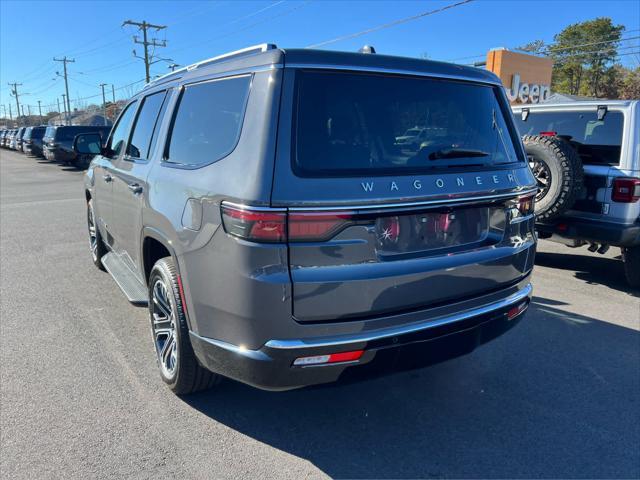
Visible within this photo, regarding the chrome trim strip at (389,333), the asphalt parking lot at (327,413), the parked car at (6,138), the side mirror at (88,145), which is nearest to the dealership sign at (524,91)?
the asphalt parking lot at (327,413)

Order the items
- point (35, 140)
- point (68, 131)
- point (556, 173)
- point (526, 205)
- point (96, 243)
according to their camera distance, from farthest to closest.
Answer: point (35, 140)
point (68, 131)
point (96, 243)
point (556, 173)
point (526, 205)

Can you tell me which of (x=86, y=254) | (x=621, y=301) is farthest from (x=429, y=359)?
(x=86, y=254)

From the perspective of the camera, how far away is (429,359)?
256 cm

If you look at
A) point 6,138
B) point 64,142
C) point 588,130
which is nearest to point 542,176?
point 588,130

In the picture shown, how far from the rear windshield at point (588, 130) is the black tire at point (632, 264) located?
0.99 meters

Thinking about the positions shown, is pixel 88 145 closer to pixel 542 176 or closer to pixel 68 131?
pixel 542 176

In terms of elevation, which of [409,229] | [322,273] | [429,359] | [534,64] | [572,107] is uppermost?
[534,64]

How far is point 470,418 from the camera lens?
3014 millimetres

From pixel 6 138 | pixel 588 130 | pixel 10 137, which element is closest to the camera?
pixel 588 130

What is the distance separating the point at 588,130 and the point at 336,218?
202 inches

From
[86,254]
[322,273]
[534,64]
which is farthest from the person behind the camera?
[534,64]

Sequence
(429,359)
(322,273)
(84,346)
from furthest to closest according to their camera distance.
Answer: (84,346) → (429,359) → (322,273)

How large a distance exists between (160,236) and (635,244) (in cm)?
474

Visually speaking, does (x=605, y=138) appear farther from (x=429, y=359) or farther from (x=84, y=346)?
(x=84, y=346)
